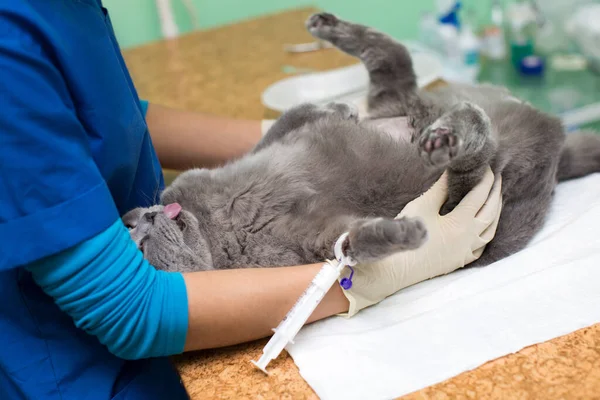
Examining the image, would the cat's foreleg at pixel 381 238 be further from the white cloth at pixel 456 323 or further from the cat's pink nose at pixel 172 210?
the cat's pink nose at pixel 172 210

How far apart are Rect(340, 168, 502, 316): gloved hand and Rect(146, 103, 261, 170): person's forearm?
540 mm

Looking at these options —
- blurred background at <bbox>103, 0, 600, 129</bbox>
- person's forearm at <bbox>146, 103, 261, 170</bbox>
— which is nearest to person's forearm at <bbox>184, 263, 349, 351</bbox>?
person's forearm at <bbox>146, 103, 261, 170</bbox>

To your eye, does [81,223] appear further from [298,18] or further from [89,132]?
[298,18]

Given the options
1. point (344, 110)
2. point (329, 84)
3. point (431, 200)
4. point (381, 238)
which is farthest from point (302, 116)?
point (329, 84)

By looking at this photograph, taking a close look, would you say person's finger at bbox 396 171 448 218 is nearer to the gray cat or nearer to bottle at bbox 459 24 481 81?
the gray cat

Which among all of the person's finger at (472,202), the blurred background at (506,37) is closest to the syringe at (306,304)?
the person's finger at (472,202)

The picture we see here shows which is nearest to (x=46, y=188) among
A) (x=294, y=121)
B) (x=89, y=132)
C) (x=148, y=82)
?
(x=89, y=132)

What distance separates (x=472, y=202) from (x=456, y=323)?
248mm

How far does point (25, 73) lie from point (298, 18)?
1.94 m

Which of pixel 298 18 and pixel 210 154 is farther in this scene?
pixel 298 18

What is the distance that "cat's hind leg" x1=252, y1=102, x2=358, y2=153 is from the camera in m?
1.27

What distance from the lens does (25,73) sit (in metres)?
0.72

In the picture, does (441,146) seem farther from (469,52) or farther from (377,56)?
(469,52)

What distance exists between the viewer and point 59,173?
0.74m
